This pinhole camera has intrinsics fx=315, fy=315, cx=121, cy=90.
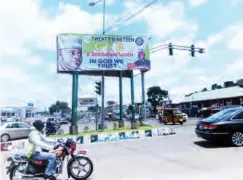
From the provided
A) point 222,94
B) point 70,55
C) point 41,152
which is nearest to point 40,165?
point 41,152

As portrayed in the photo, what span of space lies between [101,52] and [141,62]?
3322 mm

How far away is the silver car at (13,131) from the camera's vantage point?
2414 cm

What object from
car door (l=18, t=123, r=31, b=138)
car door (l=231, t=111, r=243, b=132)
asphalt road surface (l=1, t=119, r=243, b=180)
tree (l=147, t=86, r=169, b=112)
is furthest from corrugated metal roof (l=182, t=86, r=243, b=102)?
asphalt road surface (l=1, t=119, r=243, b=180)

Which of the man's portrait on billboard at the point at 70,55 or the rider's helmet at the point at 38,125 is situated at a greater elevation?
the man's portrait on billboard at the point at 70,55

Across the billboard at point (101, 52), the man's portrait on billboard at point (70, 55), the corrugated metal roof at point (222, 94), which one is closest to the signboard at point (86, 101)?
the billboard at point (101, 52)

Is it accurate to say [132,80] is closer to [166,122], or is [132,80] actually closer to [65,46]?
[65,46]

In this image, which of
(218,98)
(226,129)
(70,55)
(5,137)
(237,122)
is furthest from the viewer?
(218,98)

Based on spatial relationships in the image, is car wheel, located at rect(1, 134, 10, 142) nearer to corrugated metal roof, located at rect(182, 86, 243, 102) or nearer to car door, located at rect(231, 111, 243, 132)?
car door, located at rect(231, 111, 243, 132)

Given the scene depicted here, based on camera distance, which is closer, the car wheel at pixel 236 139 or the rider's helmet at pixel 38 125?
the rider's helmet at pixel 38 125

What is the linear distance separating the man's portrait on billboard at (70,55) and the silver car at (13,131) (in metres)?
5.75

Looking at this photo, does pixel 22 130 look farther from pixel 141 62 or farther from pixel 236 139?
pixel 236 139

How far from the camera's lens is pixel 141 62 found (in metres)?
24.9

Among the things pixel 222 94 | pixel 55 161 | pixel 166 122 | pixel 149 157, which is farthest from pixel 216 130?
pixel 222 94

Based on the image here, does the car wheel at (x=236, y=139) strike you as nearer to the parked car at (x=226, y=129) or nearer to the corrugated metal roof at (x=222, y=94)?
the parked car at (x=226, y=129)
